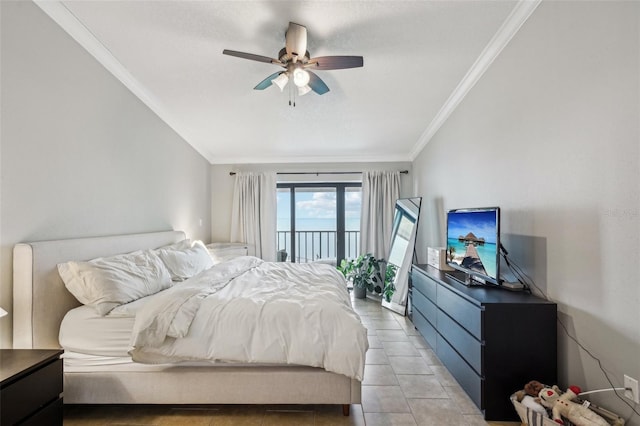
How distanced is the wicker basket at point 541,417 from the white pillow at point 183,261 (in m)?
2.76

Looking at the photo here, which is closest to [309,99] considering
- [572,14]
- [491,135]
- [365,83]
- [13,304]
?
[365,83]

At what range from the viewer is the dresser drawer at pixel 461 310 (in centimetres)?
189

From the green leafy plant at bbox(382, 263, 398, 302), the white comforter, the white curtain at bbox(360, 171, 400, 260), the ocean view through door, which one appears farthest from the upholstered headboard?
the white curtain at bbox(360, 171, 400, 260)

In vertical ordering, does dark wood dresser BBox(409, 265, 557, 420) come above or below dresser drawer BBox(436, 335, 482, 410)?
above

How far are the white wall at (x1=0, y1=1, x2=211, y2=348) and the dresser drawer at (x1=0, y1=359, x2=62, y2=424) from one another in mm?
623

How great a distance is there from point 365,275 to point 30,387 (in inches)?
153

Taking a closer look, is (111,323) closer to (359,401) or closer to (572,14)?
(359,401)

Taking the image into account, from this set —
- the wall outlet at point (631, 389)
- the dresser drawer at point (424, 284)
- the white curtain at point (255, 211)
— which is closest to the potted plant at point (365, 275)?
the dresser drawer at point (424, 284)

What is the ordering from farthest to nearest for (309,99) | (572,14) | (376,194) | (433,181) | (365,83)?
(376,194), (433,181), (309,99), (365,83), (572,14)

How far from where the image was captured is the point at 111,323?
1848 mm

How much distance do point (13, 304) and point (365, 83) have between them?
3.22m

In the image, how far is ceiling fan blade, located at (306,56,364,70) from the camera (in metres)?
2.12

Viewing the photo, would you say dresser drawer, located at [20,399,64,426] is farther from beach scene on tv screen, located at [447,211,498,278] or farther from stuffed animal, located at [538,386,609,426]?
beach scene on tv screen, located at [447,211,498,278]

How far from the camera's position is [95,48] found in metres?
2.36
